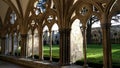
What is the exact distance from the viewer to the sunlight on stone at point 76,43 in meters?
5.58

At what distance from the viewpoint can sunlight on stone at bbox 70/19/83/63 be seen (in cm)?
558

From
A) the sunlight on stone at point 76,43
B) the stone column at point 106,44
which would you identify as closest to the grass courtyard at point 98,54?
the sunlight on stone at point 76,43

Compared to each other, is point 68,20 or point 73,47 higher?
point 68,20

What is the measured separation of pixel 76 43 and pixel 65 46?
1.38 feet

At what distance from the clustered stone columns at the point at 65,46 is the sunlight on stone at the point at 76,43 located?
0.17 m

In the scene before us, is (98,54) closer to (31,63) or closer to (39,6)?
(31,63)

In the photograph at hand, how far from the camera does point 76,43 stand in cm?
567

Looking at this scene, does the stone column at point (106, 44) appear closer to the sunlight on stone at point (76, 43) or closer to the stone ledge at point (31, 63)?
the sunlight on stone at point (76, 43)

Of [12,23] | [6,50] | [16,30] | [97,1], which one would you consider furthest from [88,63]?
[6,50]

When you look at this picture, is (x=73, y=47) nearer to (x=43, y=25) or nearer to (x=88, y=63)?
(x=88, y=63)

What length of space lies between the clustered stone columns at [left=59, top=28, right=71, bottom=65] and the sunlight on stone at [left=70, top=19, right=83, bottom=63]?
0.56ft

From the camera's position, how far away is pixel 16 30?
29.0 feet

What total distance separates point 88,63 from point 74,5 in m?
1.65

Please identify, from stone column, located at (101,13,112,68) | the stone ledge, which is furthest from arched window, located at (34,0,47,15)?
stone column, located at (101,13,112,68)
